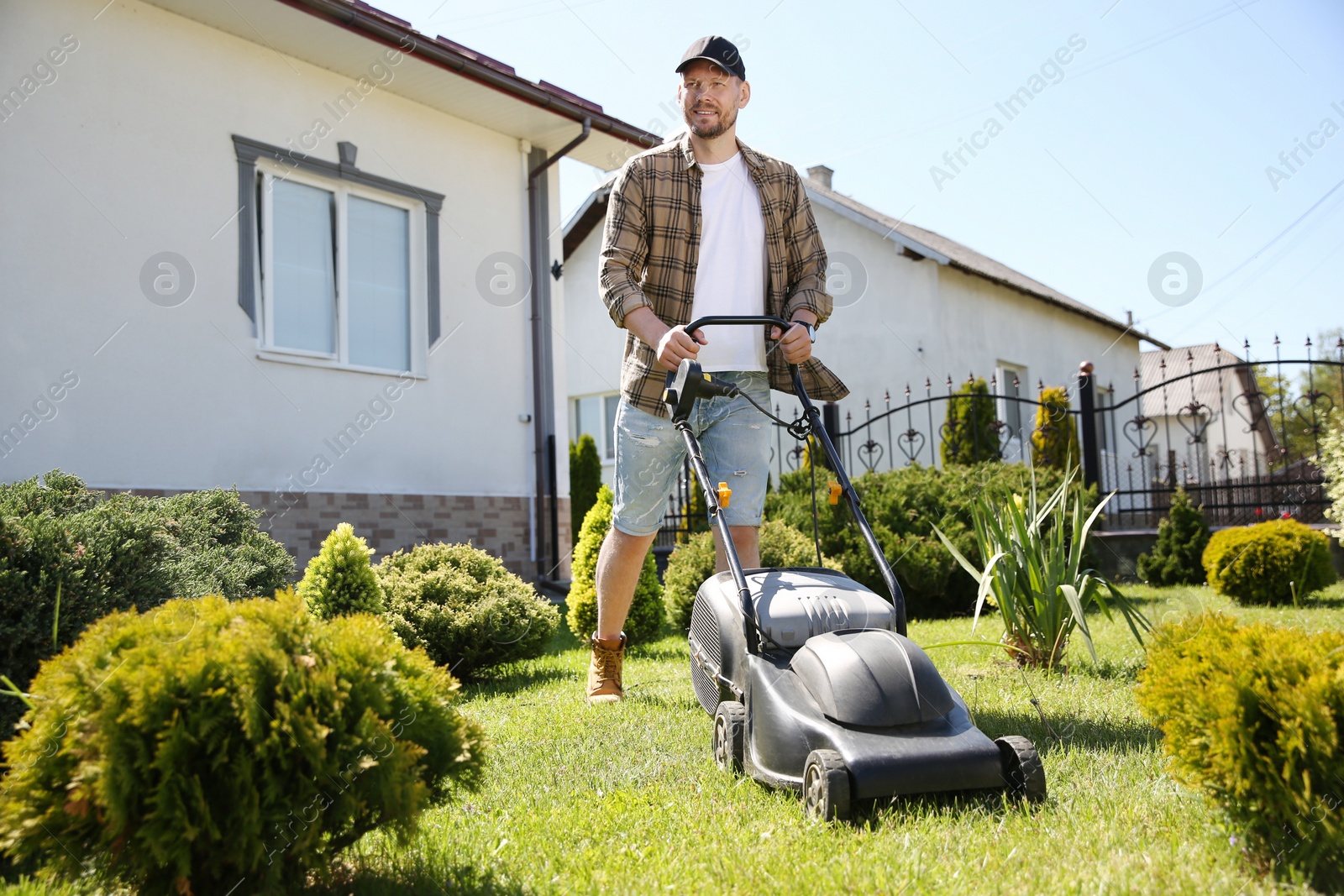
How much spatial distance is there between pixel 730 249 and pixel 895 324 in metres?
12.8

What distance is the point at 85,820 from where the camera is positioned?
169 centimetres

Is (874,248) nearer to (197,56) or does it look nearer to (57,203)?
(197,56)

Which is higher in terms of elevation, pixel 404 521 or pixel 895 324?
pixel 895 324

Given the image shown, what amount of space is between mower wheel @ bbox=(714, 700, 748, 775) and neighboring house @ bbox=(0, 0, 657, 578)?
4.74 meters

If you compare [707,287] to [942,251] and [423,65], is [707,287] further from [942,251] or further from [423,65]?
[942,251]

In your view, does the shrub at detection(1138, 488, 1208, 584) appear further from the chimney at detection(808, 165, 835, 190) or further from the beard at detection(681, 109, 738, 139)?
the chimney at detection(808, 165, 835, 190)

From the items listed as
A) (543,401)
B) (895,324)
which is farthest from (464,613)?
(895,324)

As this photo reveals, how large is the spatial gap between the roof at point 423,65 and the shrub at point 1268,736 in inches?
259

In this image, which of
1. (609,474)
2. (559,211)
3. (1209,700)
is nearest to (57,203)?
(559,211)

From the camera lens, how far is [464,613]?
469 cm

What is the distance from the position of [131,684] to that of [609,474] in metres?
18.2

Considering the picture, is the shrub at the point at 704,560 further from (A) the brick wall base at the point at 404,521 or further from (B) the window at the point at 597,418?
(B) the window at the point at 597,418

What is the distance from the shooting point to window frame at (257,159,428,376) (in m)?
6.95

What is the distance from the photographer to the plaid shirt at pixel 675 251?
11.6 ft
